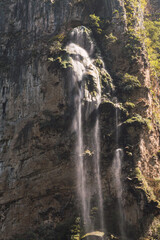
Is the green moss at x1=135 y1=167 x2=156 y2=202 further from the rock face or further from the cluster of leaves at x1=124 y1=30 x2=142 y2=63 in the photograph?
the cluster of leaves at x1=124 y1=30 x2=142 y2=63

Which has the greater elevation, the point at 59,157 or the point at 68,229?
the point at 59,157

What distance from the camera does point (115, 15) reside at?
19344 mm

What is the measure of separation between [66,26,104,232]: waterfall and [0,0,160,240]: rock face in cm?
36

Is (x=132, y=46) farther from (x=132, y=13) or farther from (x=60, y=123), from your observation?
(x=60, y=123)

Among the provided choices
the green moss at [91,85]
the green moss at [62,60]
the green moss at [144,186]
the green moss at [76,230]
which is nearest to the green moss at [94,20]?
the green moss at [62,60]

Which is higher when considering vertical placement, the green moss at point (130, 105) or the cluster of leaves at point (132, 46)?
the cluster of leaves at point (132, 46)

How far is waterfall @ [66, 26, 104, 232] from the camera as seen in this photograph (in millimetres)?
14586

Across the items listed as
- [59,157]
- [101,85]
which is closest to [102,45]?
[101,85]

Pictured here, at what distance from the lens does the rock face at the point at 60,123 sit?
14227 millimetres

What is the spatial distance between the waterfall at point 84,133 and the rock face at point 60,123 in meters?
0.36

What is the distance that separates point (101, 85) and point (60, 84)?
278cm

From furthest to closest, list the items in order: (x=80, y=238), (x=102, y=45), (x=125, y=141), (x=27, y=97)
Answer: (x=102, y=45) → (x=27, y=97) → (x=125, y=141) → (x=80, y=238)

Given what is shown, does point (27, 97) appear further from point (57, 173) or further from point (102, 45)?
point (102, 45)

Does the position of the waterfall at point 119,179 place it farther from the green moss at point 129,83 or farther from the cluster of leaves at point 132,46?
the cluster of leaves at point 132,46
